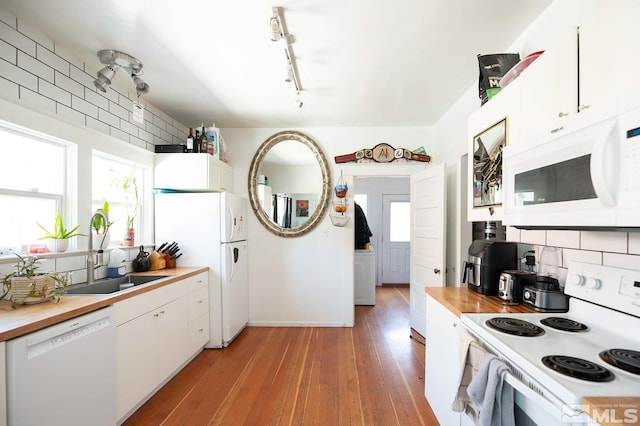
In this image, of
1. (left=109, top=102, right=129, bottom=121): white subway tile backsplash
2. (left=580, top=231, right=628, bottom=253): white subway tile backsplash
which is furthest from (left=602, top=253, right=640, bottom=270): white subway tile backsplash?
(left=109, top=102, right=129, bottom=121): white subway tile backsplash

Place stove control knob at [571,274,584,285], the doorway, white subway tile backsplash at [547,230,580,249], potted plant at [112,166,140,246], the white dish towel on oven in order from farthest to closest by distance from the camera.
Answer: the doorway → potted plant at [112,166,140,246] → white subway tile backsplash at [547,230,580,249] → stove control knob at [571,274,584,285] → the white dish towel on oven

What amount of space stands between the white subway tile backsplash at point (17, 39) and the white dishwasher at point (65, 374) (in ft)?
5.45

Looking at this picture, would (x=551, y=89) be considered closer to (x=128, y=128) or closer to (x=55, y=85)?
(x=55, y=85)

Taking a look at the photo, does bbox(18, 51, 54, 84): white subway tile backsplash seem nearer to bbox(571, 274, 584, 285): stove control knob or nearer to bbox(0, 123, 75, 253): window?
bbox(0, 123, 75, 253): window

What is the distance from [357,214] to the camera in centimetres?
464

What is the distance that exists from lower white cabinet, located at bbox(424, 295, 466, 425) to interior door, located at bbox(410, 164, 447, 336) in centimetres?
102

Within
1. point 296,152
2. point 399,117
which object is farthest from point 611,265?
point 296,152

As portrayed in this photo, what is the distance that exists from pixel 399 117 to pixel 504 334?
104 inches

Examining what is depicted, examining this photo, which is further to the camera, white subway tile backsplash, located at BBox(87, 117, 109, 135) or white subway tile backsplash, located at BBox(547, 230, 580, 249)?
white subway tile backsplash, located at BBox(87, 117, 109, 135)

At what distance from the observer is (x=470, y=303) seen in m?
1.57

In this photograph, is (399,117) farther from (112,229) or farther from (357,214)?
(112,229)

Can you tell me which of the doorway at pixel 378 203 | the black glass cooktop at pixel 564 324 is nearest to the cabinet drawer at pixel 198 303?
the black glass cooktop at pixel 564 324

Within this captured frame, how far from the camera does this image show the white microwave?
79cm

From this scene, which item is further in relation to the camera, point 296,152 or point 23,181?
point 296,152
